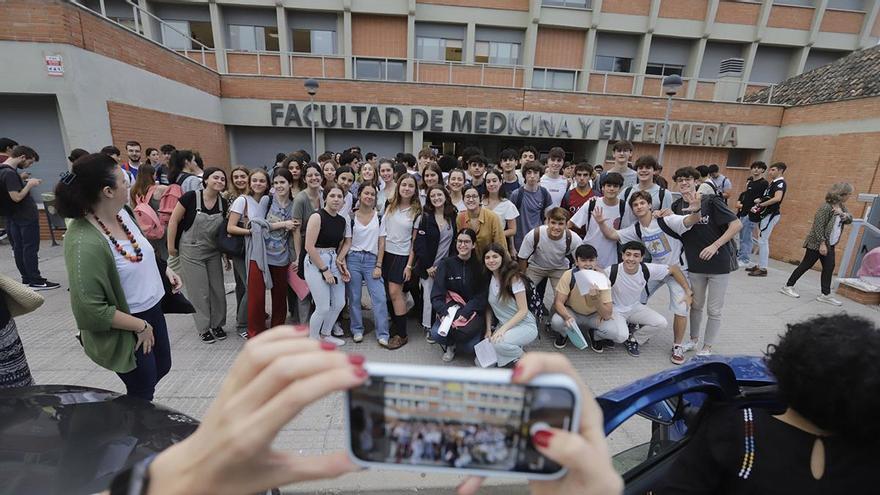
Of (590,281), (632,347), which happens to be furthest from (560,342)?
(590,281)

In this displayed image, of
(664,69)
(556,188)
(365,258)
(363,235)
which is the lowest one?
(365,258)

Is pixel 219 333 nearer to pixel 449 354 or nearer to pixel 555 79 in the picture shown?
pixel 449 354

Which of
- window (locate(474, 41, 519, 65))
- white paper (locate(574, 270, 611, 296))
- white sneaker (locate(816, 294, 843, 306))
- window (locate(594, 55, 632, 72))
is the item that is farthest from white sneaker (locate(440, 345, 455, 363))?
window (locate(594, 55, 632, 72))

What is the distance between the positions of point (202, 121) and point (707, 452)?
14775 mm

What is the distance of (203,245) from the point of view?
409cm

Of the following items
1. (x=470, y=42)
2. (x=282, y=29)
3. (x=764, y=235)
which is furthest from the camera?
(x=470, y=42)

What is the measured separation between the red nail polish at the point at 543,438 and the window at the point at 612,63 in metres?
21.2

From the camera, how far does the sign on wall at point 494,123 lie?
13.9 metres

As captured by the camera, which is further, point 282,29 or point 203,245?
point 282,29

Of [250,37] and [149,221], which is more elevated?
[250,37]

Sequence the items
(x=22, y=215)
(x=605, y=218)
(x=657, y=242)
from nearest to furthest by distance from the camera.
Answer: (x=657, y=242) → (x=605, y=218) → (x=22, y=215)

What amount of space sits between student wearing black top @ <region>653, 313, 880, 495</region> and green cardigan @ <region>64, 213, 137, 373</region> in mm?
2753

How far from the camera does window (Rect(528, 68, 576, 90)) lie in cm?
1767

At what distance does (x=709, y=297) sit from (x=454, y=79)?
14245 millimetres
